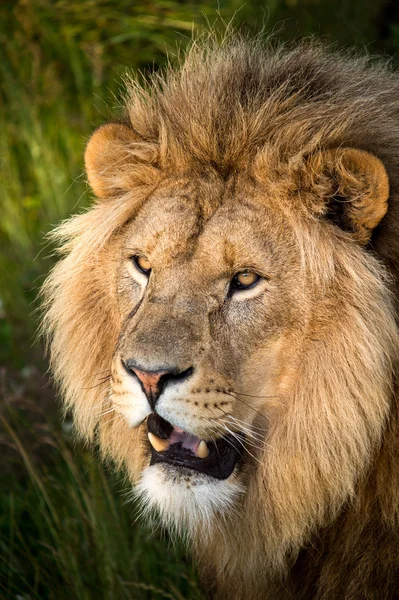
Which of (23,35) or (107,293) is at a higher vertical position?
(23,35)

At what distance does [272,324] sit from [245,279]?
17 centimetres

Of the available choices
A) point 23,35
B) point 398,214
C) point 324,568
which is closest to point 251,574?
point 324,568

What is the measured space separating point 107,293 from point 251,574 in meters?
1.18

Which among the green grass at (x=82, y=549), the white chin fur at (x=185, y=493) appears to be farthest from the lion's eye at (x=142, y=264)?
the green grass at (x=82, y=549)

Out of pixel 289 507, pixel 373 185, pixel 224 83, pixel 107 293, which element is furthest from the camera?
pixel 107 293

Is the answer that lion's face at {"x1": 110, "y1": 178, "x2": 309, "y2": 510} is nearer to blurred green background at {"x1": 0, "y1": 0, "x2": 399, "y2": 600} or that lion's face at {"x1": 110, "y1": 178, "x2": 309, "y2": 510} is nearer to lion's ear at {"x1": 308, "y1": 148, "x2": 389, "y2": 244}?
lion's ear at {"x1": 308, "y1": 148, "x2": 389, "y2": 244}

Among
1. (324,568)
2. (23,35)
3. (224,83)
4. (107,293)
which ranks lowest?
(324,568)

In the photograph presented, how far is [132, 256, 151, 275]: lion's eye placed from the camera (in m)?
3.05

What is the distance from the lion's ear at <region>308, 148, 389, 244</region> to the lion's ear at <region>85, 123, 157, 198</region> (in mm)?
695

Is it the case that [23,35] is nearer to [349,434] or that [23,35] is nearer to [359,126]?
[359,126]

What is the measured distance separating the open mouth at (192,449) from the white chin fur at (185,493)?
3 centimetres

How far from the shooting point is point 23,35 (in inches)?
276

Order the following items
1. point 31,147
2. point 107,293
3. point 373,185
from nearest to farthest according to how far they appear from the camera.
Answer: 1. point 373,185
2. point 107,293
3. point 31,147

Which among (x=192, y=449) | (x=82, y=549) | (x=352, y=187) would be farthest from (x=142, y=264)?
(x=82, y=549)
